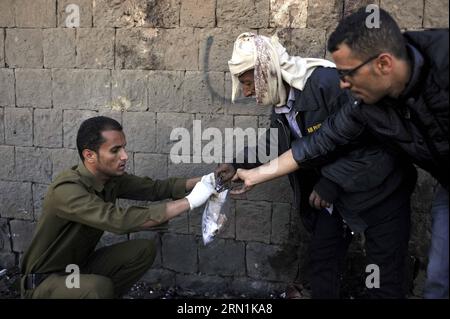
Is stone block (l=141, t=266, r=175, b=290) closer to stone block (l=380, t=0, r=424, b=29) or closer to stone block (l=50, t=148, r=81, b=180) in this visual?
stone block (l=50, t=148, r=81, b=180)

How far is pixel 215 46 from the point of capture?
3.94 meters

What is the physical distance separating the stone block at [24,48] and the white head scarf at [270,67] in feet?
6.78

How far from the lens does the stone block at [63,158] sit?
173 inches

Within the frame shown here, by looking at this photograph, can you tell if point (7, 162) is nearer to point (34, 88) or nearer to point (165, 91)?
point (34, 88)

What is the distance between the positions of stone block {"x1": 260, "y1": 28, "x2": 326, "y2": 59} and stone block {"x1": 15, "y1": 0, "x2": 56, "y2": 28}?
1785 millimetres

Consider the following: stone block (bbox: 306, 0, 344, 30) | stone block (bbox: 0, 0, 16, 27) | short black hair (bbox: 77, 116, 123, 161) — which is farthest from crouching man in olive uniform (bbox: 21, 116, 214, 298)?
stone block (bbox: 0, 0, 16, 27)

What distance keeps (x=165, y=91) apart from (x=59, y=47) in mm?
998

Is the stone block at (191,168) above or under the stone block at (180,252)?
above

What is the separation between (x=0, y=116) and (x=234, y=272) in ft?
8.03

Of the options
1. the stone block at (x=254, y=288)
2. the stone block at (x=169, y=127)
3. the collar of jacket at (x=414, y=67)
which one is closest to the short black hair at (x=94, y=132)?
the stone block at (x=169, y=127)

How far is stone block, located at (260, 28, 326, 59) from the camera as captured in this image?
3740 millimetres

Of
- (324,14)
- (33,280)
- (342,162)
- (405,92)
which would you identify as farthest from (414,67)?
(33,280)

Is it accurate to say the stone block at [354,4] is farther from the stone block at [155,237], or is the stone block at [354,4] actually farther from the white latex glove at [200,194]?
the stone block at [155,237]

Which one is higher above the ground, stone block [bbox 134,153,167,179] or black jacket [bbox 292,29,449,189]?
black jacket [bbox 292,29,449,189]
